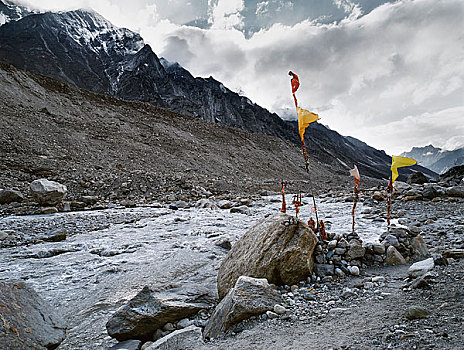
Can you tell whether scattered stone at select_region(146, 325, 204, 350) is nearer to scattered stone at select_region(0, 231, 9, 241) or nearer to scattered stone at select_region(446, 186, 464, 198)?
scattered stone at select_region(0, 231, 9, 241)

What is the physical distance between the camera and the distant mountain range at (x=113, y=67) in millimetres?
59938

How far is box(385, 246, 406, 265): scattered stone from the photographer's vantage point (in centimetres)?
377

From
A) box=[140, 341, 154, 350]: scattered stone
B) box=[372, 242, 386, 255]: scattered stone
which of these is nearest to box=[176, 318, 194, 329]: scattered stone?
box=[140, 341, 154, 350]: scattered stone

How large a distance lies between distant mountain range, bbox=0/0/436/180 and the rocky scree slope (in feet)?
96.2

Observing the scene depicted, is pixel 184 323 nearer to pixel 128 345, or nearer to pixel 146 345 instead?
pixel 146 345

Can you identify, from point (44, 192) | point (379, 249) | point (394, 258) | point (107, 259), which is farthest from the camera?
point (44, 192)

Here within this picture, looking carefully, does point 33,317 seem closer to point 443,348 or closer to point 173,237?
point 443,348

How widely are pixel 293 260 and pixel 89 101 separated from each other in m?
32.7

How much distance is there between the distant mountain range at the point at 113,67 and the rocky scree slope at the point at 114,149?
29.3m

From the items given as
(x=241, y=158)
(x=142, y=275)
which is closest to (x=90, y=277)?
(x=142, y=275)

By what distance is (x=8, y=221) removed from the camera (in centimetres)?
830

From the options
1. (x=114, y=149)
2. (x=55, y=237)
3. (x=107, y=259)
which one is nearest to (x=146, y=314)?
(x=107, y=259)

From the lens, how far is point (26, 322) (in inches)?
101

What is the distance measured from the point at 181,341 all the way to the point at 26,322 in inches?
66.2
